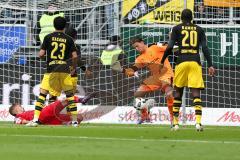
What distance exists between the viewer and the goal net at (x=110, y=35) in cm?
1859

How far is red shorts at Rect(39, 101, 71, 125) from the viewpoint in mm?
15844

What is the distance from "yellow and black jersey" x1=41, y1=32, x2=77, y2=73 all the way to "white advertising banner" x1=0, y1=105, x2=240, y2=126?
347 cm

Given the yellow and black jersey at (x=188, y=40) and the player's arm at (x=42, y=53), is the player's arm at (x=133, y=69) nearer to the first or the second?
the player's arm at (x=42, y=53)

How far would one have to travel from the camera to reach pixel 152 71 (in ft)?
56.3

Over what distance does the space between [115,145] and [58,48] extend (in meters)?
5.22

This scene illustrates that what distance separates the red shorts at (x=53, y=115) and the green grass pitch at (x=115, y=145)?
8.91 ft

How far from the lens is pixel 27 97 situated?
63.6 ft

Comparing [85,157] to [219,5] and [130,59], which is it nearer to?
[130,59]

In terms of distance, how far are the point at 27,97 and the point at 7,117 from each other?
744 millimetres

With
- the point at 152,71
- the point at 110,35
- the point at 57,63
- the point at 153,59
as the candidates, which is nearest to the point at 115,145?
the point at 57,63

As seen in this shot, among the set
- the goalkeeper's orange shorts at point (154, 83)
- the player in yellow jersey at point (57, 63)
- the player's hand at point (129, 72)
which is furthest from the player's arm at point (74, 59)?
the goalkeeper's orange shorts at point (154, 83)

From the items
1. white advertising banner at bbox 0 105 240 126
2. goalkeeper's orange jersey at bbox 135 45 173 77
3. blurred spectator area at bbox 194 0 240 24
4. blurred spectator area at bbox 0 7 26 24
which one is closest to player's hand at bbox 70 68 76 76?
goalkeeper's orange jersey at bbox 135 45 173 77

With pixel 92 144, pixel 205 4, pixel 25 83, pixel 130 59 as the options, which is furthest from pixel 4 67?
Result: pixel 92 144

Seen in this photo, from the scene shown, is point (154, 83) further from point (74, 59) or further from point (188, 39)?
point (188, 39)
